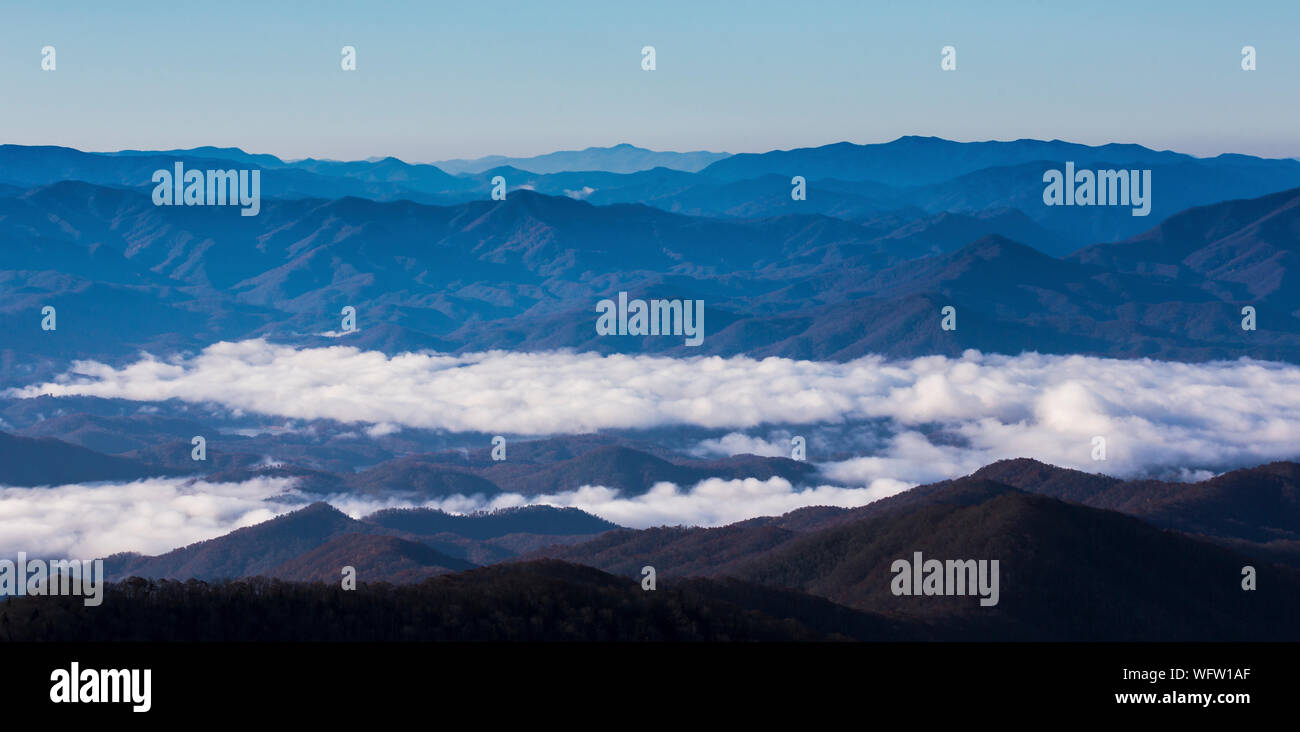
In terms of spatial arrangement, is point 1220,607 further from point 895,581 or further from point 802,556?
point 802,556

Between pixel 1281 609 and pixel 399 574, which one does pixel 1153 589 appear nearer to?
pixel 1281 609
